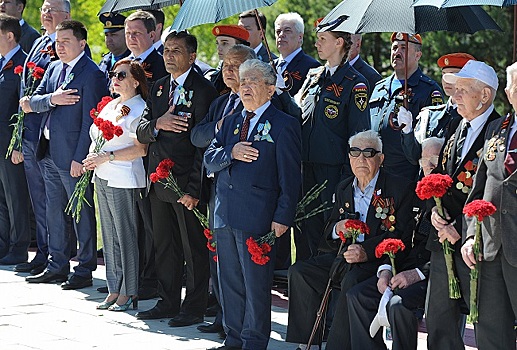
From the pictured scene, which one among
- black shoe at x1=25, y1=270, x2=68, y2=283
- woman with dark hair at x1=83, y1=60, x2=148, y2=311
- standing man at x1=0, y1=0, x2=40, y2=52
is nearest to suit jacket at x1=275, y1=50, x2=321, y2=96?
woman with dark hair at x1=83, y1=60, x2=148, y2=311

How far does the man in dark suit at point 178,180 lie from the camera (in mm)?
8172

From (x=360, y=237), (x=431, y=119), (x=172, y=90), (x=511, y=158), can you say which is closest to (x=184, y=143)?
(x=172, y=90)

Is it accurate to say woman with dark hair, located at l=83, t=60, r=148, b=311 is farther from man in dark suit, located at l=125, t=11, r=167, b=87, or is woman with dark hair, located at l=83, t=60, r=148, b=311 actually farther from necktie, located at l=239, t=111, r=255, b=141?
necktie, located at l=239, t=111, r=255, b=141

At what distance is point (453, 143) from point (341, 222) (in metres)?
1.08

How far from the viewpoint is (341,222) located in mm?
7121

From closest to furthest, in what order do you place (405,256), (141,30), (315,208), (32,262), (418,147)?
(405,256) < (418,147) < (315,208) < (141,30) < (32,262)

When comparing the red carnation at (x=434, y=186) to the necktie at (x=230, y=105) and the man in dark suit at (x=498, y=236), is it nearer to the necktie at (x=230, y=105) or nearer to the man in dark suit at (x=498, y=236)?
the man in dark suit at (x=498, y=236)

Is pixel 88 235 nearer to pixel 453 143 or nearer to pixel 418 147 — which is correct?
pixel 418 147

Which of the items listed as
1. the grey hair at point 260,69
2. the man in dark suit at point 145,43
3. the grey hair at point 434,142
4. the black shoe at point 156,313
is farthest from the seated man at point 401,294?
the man in dark suit at point 145,43

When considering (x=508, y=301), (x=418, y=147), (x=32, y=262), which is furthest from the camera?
(x=32, y=262)

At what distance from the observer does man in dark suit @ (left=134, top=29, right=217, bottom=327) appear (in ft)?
26.8

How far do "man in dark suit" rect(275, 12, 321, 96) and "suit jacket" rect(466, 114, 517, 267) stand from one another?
330 centimetres

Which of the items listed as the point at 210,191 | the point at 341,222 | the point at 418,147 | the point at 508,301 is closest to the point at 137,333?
the point at 210,191

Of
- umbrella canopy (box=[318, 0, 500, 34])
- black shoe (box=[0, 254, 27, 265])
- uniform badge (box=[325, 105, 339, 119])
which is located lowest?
black shoe (box=[0, 254, 27, 265])
